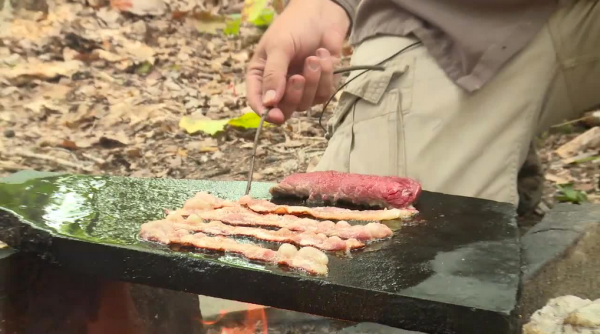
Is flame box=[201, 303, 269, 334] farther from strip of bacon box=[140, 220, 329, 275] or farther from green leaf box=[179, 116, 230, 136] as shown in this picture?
green leaf box=[179, 116, 230, 136]

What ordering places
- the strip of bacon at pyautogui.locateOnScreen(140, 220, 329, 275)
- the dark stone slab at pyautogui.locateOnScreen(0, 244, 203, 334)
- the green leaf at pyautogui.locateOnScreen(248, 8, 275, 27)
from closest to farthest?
the strip of bacon at pyautogui.locateOnScreen(140, 220, 329, 275) → the dark stone slab at pyautogui.locateOnScreen(0, 244, 203, 334) → the green leaf at pyautogui.locateOnScreen(248, 8, 275, 27)

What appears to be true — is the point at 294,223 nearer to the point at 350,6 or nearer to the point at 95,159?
the point at 350,6

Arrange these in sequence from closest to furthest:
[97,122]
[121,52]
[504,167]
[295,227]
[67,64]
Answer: [295,227], [504,167], [97,122], [67,64], [121,52]

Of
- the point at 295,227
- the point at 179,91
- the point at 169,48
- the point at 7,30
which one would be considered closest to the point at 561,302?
the point at 295,227

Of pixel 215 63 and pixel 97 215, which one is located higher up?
pixel 215 63

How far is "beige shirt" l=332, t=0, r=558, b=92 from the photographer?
2242 millimetres

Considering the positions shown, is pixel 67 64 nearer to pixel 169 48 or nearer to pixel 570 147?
pixel 169 48

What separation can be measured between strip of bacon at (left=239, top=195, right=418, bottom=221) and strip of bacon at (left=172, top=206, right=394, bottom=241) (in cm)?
3

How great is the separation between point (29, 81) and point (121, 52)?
94cm

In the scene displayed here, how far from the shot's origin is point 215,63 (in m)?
5.55

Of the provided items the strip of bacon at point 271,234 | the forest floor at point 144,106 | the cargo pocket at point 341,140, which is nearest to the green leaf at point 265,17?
the forest floor at point 144,106

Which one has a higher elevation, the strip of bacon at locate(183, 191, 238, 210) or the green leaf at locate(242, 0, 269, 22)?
the green leaf at locate(242, 0, 269, 22)

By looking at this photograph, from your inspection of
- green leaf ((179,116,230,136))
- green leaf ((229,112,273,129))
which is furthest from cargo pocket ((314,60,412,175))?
green leaf ((179,116,230,136))

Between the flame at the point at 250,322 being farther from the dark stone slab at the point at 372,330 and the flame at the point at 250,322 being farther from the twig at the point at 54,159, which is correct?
the twig at the point at 54,159
